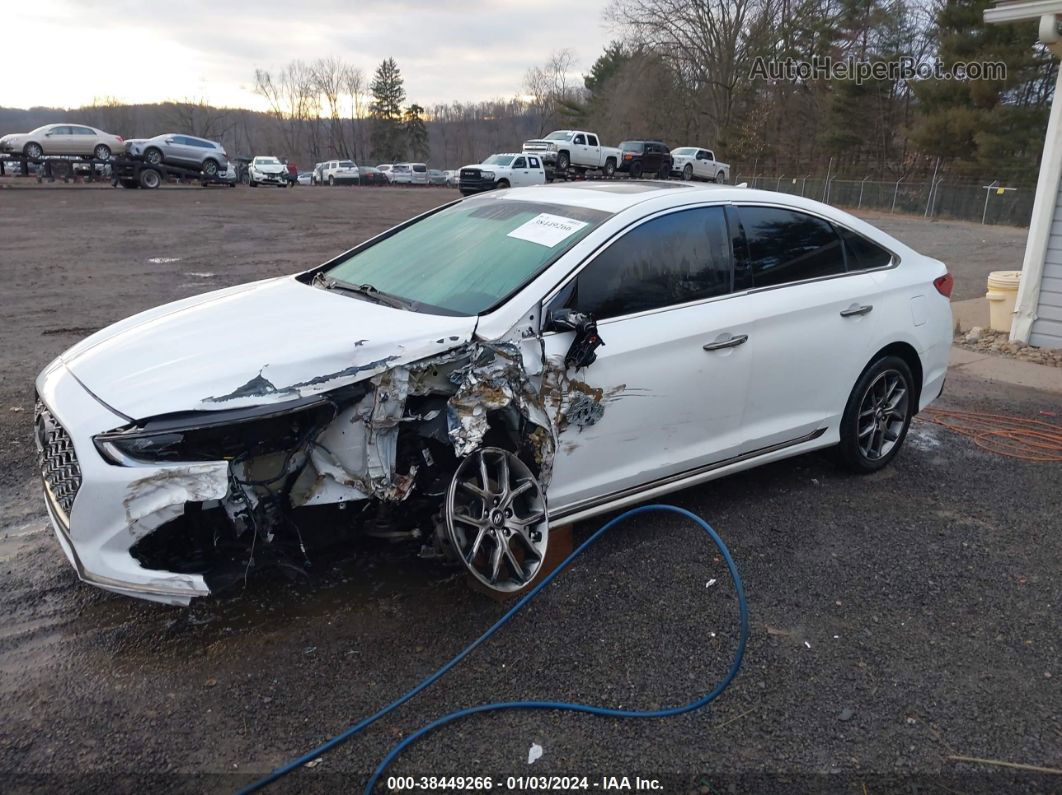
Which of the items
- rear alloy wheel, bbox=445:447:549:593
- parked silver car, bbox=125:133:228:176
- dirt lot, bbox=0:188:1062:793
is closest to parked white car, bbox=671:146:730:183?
parked silver car, bbox=125:133:228:176

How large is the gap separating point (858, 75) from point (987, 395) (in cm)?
4210

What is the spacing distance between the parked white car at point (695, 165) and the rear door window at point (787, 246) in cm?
3480

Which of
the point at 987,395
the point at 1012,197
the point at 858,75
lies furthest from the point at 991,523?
the point at 858,75

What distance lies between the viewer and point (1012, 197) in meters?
29.4

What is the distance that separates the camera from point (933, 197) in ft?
110

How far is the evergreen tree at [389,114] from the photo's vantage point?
92812mm

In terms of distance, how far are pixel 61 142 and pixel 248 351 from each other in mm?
35316

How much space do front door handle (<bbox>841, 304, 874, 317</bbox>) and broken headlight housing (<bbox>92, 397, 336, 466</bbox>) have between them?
3005mm

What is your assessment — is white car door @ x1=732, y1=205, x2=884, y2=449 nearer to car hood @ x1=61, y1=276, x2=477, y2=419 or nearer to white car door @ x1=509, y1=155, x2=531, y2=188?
car hood @ x1=61, y1=276, x2=477, y2=419

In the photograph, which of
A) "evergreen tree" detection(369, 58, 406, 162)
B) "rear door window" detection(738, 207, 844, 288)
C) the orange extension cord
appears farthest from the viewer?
"evergreen tree" detection(369, 58, 406, 162)

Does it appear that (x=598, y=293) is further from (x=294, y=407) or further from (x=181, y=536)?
(x=181, y=536)

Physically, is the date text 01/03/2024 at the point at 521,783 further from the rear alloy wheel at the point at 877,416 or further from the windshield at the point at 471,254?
the rear alloy wheel at the point at 877,416

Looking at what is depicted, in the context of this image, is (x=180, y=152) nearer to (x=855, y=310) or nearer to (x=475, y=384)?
(x=855, y=310)

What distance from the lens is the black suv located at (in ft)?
116
